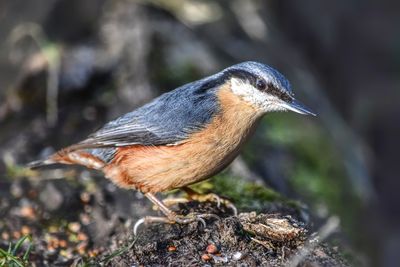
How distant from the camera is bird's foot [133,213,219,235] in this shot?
176 inches

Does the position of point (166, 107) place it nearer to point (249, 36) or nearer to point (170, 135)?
point (170, 135)

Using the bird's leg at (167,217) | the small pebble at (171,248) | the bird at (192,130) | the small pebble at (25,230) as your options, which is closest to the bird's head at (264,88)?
the bird at (192,130)

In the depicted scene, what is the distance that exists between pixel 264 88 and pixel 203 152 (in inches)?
20.9

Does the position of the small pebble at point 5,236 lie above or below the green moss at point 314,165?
below

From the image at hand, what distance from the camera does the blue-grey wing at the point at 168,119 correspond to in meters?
4.86

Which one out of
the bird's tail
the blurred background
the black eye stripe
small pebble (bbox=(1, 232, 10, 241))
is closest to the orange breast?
the black eye stripe

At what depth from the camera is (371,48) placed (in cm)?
1158

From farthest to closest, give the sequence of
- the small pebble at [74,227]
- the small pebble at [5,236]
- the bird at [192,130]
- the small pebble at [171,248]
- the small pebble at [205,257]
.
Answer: the small pebble at [74,227] → the small pebble at [5,236] → the bird at [192,130] → the small pebble at [171,248] → the small pebble at [205,257]

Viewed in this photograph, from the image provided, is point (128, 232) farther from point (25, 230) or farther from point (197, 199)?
point (25, 230)

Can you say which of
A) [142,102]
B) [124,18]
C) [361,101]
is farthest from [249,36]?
[361,101]

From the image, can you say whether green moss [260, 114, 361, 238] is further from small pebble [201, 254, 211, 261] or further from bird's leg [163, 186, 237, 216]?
small pebble [201, 254, 211, 261]

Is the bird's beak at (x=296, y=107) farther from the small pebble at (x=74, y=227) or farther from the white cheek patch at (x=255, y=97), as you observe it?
the small pebble at (x=74, y=227)

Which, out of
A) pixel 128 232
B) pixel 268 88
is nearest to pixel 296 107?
pixel 268 88

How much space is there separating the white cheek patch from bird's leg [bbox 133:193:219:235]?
0.74 metres
